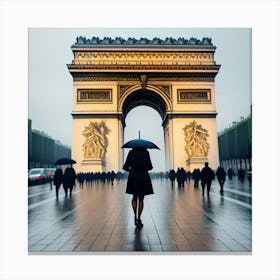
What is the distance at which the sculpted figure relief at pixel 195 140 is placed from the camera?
2231 cm

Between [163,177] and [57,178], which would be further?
[163,177]

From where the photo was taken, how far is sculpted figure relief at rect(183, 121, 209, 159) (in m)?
22.3

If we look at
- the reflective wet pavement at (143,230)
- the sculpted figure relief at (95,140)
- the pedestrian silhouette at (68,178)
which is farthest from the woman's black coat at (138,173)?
the sculpted figure relief at (95,140)

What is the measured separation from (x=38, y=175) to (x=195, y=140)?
9.93 m

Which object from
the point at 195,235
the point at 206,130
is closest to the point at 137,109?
the point at 206,130

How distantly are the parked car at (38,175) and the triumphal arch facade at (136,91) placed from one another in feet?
11.7

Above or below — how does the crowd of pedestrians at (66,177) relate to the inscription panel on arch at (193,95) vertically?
Result: below

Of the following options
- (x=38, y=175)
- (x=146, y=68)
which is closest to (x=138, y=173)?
(x=38, y=175)

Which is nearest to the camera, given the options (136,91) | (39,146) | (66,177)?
(39,146)

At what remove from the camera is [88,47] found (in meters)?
21.8

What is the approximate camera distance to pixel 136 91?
80.3 ft

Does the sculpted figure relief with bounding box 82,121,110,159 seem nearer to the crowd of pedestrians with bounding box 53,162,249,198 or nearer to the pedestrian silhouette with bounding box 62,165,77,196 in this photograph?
the crowd of pedestrians with bounding box 53,162,249,198

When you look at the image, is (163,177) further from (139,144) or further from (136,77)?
(139,144)

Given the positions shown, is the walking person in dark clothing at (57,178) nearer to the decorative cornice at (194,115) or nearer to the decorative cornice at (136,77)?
the decorative cornice at (136,77)
